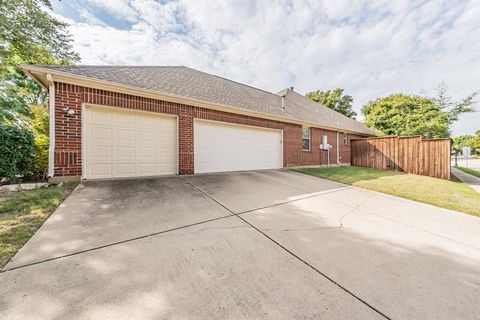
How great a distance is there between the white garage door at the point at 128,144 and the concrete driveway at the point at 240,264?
6.11 ft

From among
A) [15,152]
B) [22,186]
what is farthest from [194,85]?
[22,186]

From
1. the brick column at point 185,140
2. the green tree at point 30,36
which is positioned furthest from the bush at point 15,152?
the green tree at point 30,36

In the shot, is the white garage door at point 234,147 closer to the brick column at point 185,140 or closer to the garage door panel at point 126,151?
the brick column at point 185,140

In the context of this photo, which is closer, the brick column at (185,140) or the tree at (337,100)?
the brick column at (185,140)

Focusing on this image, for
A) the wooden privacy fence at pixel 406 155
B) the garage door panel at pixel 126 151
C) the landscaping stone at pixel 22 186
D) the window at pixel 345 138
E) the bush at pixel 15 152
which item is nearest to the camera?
the landscaping stone at pixel 22 186

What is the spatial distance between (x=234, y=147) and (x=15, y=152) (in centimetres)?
632

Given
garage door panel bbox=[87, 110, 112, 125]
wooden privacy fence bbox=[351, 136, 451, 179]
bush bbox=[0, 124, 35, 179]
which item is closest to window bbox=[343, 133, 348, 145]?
wooden privacy fence bbox=[351, 136, 451, 179]

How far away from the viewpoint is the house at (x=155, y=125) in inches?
187

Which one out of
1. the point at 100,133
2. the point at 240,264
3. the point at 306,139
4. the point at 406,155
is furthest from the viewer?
the point at 306,139

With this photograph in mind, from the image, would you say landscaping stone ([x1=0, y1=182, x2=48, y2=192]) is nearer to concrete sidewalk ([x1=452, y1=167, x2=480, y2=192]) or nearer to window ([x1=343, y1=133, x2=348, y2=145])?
concrete sidewalk ([x1=452, y1=167, x2=480, y2=192])

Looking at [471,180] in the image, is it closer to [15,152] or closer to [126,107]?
[126,107]

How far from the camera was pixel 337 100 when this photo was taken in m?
25.5

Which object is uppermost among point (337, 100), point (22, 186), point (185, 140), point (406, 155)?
point (337, 100)

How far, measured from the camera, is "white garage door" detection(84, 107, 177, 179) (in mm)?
5125
